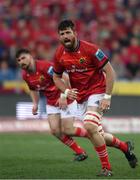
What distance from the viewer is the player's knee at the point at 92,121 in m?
9.27

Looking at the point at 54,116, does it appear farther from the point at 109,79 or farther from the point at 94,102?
the point at 109,79

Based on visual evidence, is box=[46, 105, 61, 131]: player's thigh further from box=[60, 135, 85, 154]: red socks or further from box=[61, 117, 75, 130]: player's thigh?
box=[60, 135, 85, 154]: red socks

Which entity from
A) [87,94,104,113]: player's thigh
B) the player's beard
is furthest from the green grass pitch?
the player's beard

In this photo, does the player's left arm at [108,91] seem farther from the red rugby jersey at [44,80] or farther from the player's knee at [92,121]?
the red rugby jersey at [44,80]

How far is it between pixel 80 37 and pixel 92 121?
12465 millimetres

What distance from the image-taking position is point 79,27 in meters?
22.0

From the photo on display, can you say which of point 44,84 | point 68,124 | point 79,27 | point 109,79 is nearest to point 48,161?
point 68,124

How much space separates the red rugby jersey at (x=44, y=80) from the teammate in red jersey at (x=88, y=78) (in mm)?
2238

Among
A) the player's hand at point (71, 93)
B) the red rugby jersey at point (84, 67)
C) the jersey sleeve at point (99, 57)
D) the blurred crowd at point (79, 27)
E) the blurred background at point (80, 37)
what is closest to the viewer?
the jersey sleeve at point (99, 57)

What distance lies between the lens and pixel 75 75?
9.74 meters

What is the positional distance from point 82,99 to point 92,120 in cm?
60

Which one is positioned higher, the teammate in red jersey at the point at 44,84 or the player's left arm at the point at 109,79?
the player's left arm at the point at 109,79

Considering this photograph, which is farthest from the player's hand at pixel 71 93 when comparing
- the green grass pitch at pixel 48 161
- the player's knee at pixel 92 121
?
the green grass pitch at pixel 48 161

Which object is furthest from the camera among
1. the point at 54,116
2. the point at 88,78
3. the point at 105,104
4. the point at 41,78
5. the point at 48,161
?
the point at 41,78
